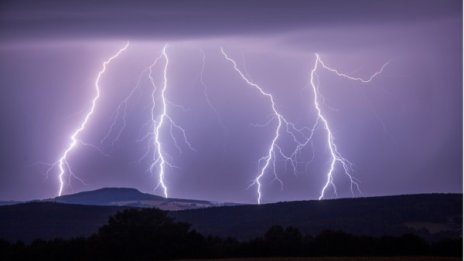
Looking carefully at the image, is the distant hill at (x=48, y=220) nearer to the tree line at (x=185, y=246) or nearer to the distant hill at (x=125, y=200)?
the distant hill at (x=125, y=200)

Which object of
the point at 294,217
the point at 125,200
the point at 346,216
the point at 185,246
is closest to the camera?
the point at 185,246

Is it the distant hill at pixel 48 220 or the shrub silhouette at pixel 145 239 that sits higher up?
the distant hill at pixel 48 220

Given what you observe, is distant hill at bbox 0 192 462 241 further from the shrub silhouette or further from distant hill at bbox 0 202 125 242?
the shrub silhouette

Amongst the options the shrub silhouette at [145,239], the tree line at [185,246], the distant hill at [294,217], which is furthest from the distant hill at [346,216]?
the shrub silhouette at [145,239]

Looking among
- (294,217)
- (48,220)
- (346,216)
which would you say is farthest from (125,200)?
(346,216)

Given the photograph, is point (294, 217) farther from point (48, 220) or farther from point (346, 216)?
point (48, 220)

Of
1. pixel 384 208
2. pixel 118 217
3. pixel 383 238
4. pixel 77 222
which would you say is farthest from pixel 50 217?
pixel 383 238
